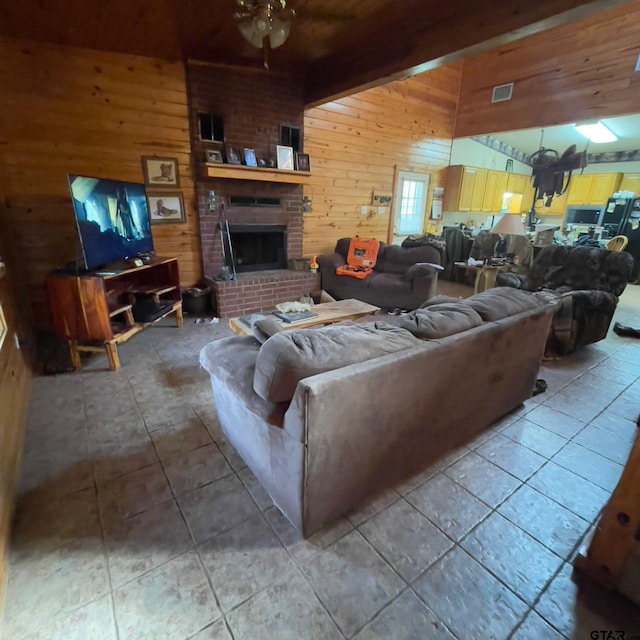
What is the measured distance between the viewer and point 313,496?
1247mm

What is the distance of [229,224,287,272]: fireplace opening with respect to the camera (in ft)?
14.0

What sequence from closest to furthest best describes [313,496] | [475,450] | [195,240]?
[313,496], [475,450], [195,240]

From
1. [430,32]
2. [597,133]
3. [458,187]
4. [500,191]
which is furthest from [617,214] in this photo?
[430,32]

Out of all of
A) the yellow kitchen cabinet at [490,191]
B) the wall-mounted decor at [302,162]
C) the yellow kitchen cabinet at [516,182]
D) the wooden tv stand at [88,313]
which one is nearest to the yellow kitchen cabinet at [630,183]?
the yellow kitchen cabinet at [516,182]

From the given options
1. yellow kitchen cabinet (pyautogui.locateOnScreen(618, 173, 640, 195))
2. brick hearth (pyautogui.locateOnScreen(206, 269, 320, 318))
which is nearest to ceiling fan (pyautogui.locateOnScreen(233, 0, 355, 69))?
brick hearth (pyautogui.locateOnScreen(206, 269, 320, 318))

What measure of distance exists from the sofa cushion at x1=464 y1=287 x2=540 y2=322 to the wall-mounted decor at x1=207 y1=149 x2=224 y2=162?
10.6 feet

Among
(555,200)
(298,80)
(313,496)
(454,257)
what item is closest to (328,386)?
(313,496)

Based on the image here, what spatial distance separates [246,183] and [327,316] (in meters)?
2.30

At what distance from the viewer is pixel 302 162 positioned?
4348 mm

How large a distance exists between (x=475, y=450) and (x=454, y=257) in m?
4.80

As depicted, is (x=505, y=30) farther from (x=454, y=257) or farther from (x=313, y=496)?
(x=454, y=257)

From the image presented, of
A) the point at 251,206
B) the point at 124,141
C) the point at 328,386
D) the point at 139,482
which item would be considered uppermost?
the point at 124,141

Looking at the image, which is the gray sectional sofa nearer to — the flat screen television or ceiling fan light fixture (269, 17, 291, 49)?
the flat screen television

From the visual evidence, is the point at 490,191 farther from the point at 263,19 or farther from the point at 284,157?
the point at 263,19
